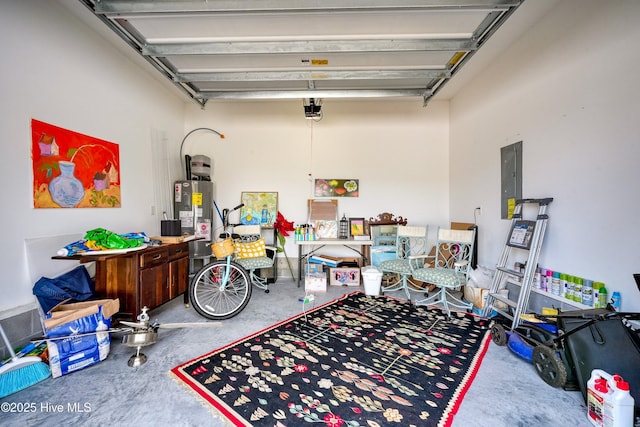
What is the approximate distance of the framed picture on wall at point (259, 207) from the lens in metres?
4.82

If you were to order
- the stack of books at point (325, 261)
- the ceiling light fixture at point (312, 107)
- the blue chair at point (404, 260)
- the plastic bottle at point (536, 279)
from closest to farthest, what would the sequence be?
1. the plastic bottle at point (536, 279)
2. the blue chair at point (404, 260)
3. the ceiling light fixture at point (312, 107)
4. the stack of books at point (325, 261)

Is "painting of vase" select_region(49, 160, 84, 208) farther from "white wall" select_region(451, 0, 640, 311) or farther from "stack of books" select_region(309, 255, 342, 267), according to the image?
"white wall" select_region(451, 0, 640, 311)

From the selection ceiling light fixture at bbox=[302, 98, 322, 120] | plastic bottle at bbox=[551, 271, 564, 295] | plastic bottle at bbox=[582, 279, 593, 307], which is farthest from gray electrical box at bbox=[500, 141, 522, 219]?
ceiling light fixture at bbox=[302, 98, 322, 120]

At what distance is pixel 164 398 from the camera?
171cm

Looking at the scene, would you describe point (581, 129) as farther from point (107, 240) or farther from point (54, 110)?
point (54, 110)

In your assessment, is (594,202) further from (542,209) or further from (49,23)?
(49,23)

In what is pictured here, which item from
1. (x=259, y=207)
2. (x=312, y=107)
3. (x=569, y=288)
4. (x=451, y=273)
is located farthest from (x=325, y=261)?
(x=569, y=288)

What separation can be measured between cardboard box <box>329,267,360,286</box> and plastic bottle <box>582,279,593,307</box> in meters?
2.60

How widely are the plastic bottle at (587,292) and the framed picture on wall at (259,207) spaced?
4073 millimetres

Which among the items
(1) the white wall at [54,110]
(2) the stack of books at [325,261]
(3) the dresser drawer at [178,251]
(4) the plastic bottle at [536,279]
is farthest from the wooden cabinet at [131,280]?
(4) the plastic bottle at [536,279]

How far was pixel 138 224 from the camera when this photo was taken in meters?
3.64

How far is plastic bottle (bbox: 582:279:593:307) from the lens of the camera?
220 centimetres

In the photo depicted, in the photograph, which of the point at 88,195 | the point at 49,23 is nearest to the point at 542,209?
the point at 88,195

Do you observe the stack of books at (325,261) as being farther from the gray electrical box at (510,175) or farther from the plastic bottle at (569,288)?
the plastic bottle at (569,288)
